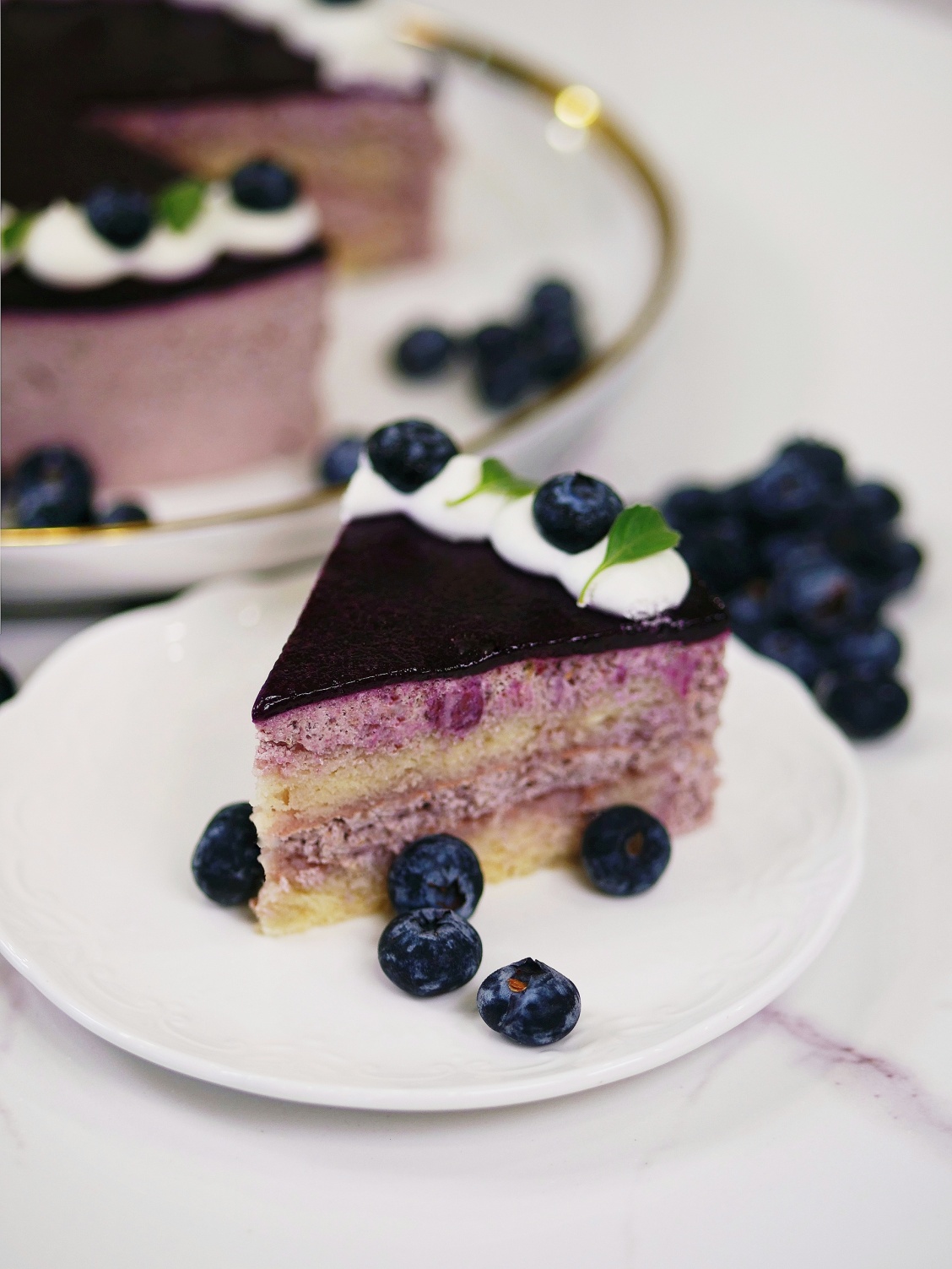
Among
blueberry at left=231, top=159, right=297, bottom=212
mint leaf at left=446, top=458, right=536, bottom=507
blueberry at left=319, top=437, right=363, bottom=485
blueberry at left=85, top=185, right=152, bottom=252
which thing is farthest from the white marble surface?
blueberry at left=231, top=159, right=297, bottom=212

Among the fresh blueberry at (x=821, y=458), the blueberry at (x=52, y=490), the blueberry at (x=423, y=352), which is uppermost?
the fresh blueberry at (x=821, y=458)

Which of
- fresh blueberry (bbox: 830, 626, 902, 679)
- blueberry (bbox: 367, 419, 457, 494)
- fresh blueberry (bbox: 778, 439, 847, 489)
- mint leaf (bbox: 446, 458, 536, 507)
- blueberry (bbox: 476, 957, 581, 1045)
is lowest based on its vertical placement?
blueberry (bbox: 476, 957, 581, 1045)

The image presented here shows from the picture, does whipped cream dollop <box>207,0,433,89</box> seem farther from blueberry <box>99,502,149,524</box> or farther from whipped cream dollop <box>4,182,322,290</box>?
blueberry <box>99,502,149,524</box>

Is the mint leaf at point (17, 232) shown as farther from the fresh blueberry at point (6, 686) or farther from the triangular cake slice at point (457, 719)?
the triangular cake slice at point (457, 719)

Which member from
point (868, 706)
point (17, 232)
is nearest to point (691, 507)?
point (868, 706)

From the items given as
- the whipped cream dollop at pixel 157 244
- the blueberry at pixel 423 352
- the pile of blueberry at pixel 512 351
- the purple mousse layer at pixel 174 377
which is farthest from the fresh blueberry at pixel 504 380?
the whipped cream dollop at pixel 157 244

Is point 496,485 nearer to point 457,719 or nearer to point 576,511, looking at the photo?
point 576,511
